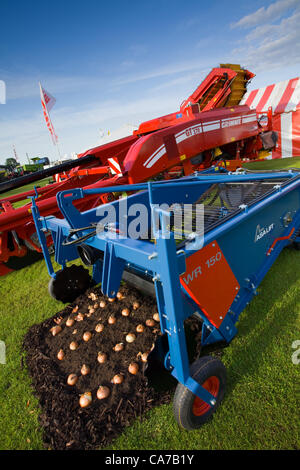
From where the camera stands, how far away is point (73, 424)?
4.86 ft

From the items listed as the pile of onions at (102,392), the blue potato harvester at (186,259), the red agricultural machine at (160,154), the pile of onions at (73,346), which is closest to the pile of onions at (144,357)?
the blue potato harvester at (186,259)

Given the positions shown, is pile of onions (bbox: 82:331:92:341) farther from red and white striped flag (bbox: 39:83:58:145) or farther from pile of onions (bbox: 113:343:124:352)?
red and white striped flag (bbox: 39:83:58:145)

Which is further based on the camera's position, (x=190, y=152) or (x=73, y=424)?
(x=190, y=152)

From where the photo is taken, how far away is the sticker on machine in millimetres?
1536

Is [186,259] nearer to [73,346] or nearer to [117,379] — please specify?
[117,379]

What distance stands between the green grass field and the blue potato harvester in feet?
0.45

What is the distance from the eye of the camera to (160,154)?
14.0 ft

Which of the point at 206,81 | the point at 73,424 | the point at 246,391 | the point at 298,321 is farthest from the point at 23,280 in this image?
the point at 206,81

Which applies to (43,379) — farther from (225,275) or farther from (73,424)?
(225,275)

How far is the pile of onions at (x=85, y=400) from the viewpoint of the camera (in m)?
1.56

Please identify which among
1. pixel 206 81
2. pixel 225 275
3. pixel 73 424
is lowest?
pixel 73 424

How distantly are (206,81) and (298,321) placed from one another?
668 cm

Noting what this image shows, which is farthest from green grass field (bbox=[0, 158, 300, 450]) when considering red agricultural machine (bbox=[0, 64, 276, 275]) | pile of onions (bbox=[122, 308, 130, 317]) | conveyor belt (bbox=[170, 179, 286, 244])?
red agricultural machine (bbox=[0, 64, 276, 275])

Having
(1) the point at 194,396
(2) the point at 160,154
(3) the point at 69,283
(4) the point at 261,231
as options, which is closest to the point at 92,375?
(1) the point at 194,396
